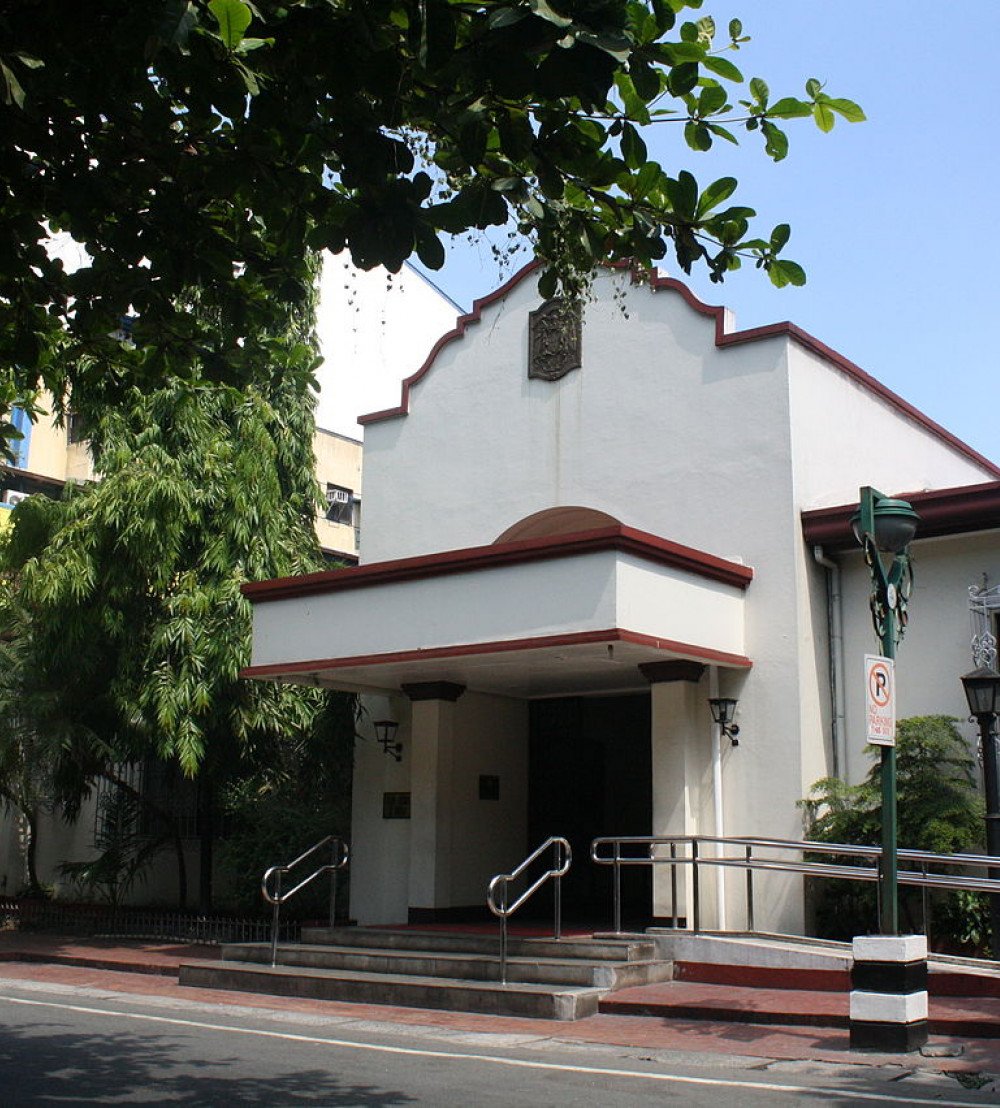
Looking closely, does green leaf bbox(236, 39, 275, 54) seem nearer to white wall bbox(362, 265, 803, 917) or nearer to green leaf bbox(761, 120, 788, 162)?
green leaf bbox(761, 120, 788, 162)

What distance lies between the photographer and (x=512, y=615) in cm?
1427

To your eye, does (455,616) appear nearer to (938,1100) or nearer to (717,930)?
(717,930)

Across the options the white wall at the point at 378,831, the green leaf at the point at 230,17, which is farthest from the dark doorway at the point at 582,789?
the green leaf at the point at 230,17

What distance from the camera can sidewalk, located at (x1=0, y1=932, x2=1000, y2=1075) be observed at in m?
9.69

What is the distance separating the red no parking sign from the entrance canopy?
3.53 meters

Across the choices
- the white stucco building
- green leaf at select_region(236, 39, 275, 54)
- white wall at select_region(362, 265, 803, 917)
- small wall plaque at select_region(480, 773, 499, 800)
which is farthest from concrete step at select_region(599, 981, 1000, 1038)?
green leaf at select_region(236, 39, 275, 54)

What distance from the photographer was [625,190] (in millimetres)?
7461

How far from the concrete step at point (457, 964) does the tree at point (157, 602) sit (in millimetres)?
2919

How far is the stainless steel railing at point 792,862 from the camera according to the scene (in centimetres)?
1195

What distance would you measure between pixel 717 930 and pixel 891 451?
685 centimetres

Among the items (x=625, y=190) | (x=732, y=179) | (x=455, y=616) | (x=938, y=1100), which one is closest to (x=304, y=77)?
(x=625, y=190)

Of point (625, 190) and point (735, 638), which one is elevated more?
point (625, 190)

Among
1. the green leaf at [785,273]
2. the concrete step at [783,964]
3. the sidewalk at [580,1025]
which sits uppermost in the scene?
the green leaf at [785,273]

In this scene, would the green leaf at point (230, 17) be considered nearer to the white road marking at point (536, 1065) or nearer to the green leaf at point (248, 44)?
the green leaf at point (248, 44)
